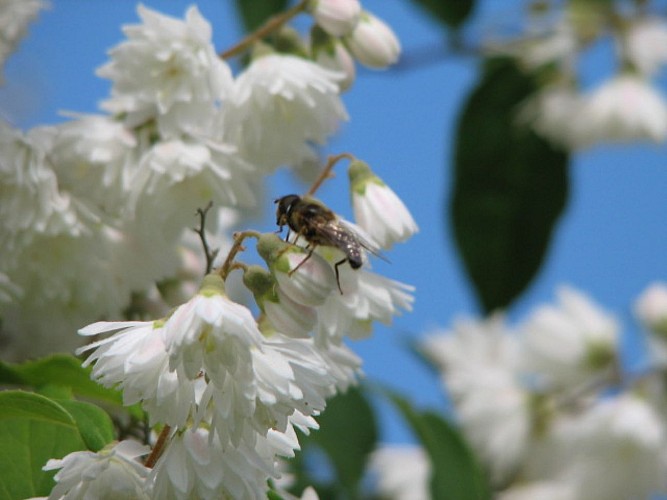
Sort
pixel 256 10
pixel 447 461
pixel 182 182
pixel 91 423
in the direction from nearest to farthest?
pixel 91 423, pixel 182 182, pixel 447 461, pixel 256 10

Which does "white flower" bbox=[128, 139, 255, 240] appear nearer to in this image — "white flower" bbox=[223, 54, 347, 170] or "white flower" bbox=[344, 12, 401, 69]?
"white flower" bbox=[223, 54, 347, 170]

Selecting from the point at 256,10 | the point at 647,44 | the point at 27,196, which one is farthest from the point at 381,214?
the point at 647,44

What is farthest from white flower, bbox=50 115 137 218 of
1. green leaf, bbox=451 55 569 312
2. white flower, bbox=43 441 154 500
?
green leaf, bbox=451 55 569 312

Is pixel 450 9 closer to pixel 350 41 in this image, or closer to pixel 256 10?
pixel 256 10

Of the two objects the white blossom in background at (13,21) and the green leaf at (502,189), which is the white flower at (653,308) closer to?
the green leaf at (502,189)

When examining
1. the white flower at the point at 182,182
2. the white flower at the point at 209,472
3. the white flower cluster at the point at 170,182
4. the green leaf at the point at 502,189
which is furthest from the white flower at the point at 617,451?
the white flower at the point at 209,472

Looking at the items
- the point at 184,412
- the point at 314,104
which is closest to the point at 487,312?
the point at 314,104
